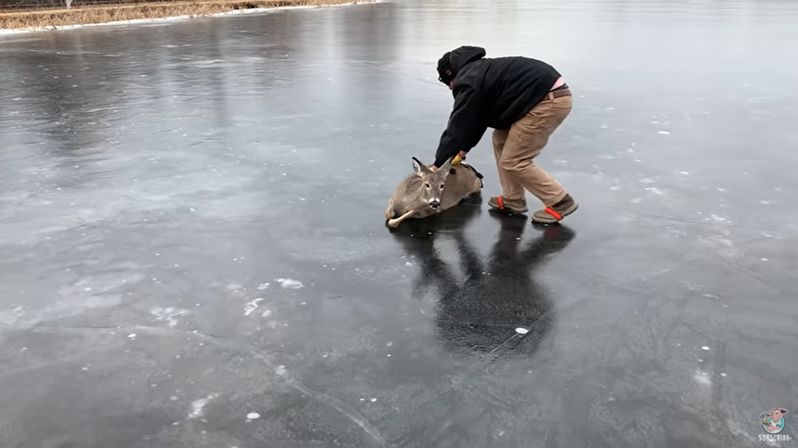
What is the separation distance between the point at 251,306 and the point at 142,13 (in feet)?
116

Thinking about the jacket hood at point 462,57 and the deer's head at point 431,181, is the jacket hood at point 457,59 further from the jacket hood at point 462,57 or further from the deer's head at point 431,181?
the deer's head at point 431,181

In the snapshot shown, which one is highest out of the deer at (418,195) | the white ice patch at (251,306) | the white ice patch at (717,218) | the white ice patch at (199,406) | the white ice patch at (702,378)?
the deer at (418,195)

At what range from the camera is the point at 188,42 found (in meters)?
22.5

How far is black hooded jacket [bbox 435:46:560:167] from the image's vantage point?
223 inches

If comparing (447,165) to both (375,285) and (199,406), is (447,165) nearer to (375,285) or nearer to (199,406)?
(375,285)

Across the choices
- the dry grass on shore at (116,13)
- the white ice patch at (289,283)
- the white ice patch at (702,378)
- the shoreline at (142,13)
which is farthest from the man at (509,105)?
the dry grass on shore at (116,13)

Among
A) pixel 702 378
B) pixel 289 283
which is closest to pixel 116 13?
pixel 289 283

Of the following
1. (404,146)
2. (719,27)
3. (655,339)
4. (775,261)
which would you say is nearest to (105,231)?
(404,146)

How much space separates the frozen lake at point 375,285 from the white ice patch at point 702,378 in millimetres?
14

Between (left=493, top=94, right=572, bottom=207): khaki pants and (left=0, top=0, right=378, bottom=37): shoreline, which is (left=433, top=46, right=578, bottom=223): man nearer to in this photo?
(left=493, top=94, right=572, bottom=207): khaki pants

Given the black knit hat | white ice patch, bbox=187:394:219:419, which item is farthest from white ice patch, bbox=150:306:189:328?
the black knit hat

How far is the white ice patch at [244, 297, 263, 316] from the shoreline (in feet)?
91.2

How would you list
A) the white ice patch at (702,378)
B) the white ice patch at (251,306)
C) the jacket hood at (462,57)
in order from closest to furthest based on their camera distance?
the white ice patch at (702,378), the white ice patch at (251,306), the jacket hood at (462,57)

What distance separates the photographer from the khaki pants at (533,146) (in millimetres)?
5777
